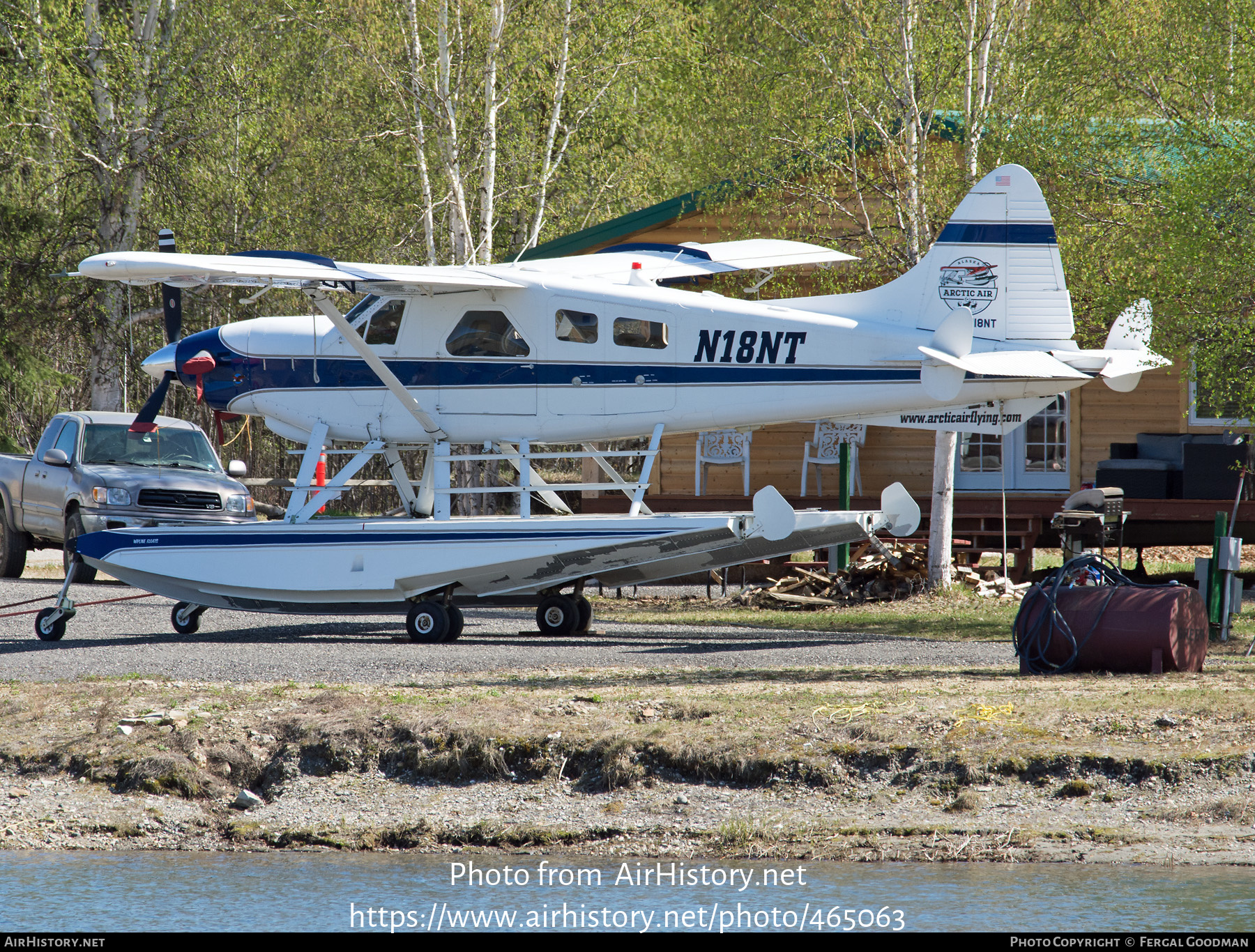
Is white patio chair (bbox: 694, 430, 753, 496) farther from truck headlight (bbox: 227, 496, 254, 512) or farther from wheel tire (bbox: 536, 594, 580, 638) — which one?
wheel tire (bbox: 536, 594, 580, 638)

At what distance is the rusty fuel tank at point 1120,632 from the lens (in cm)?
990

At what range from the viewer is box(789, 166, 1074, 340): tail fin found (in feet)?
41.2

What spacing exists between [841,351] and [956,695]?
14.5ft

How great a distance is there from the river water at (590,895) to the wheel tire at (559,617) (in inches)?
258

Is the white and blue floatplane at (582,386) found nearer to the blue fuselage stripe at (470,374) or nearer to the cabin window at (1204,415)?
the blue fuselage stripe at (470,374)

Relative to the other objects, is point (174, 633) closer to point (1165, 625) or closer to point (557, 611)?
point (557, 611)

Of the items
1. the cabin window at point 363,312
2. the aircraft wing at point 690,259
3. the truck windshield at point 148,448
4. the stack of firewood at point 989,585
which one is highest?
the aircraft wing at point 690,259

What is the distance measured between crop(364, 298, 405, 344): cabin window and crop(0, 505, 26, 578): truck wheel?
740 cm

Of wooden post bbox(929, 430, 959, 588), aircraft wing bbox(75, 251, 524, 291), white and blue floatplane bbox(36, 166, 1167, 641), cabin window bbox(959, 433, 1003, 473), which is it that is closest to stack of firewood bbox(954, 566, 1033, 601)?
wooden post bbox(929, 430, 959, 588)

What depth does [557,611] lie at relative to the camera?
45.5 feet

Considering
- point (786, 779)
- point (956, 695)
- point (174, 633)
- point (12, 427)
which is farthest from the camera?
point (12, 427)

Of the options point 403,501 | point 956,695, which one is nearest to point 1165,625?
point 956,695

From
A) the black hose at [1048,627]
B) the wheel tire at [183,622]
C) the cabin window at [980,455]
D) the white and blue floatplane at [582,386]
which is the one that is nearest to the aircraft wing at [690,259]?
the white and blue floatplane at [582,386]

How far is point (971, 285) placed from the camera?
41.5 feet
